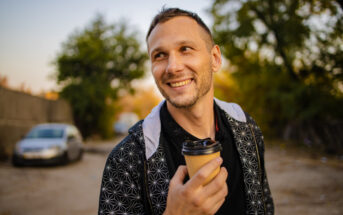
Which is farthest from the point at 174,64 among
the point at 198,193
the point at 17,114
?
the point at 17,114

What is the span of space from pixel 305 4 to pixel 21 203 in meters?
12.9

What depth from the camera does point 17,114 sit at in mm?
13133

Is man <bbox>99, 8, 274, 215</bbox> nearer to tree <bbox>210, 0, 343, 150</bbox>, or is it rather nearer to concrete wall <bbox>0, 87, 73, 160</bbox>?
tree <bbox>210, 0, 343, 150</bbox>

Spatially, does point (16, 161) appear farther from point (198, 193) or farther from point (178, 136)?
point (198, 193)

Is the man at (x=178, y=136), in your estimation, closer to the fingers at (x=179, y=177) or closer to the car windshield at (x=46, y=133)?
the fingers at (x=179, y=177)

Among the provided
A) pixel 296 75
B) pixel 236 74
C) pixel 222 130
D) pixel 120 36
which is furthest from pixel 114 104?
pixel 222 130

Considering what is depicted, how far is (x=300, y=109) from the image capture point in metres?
12.1

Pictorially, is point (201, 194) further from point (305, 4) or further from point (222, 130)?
point (305, 4)

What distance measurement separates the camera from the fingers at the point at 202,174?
1.11 metres

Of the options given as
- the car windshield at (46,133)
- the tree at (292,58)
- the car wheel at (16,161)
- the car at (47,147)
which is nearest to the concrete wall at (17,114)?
the car windshield at (46,133)

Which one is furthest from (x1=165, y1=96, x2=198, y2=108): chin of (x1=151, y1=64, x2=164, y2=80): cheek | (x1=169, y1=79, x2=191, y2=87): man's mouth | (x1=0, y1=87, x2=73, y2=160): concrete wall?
(x1=0, y1=87, x2=73, y2=160): concrete wall

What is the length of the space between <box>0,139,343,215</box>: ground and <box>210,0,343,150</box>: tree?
9.39 ft

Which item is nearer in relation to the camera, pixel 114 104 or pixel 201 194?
pixel 201 194

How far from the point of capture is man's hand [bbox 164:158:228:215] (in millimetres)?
1127
